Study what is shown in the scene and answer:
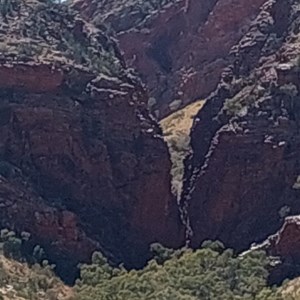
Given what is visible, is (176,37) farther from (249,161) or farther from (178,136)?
(249,161)

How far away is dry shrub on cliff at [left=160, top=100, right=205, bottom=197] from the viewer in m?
107

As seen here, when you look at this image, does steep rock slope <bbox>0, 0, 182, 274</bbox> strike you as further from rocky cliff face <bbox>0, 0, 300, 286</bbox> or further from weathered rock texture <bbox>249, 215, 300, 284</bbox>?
weathered rock texture <bbox>249, 215, 300, 284</bbox>

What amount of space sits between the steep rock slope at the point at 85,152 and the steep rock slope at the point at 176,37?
3368 cm

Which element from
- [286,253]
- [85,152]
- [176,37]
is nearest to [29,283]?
[286,253]

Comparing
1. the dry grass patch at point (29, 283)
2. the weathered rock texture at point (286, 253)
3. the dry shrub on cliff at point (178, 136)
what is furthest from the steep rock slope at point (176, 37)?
the dry grass patch at point (29, 283)

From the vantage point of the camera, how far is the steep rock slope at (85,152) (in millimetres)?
93312

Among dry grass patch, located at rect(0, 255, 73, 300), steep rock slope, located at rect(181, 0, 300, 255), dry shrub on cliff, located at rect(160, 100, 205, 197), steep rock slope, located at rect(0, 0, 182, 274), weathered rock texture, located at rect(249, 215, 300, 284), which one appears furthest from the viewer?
dry shrub on cliff, located at rect(160, 100, 205, 197)

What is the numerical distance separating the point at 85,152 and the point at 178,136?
2158 centimetres

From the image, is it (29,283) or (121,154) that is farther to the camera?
(121,154)

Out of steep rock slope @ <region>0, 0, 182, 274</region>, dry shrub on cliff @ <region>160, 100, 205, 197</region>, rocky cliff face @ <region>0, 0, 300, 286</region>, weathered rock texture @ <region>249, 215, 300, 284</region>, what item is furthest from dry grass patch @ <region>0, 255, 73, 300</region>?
dry shrub on cliff @ <region>160, 100, 205, 197</region>

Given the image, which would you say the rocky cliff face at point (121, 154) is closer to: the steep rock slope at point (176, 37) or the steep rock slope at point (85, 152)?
the steep rock slope at point (85, 152)

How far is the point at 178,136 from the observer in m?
116

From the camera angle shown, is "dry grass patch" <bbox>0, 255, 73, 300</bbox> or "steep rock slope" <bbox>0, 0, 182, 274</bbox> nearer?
"dry grass patch" <bbox>0, 255, 73, 300</bbox>

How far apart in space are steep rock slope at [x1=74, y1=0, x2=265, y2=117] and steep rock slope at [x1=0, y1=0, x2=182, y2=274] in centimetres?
3368
